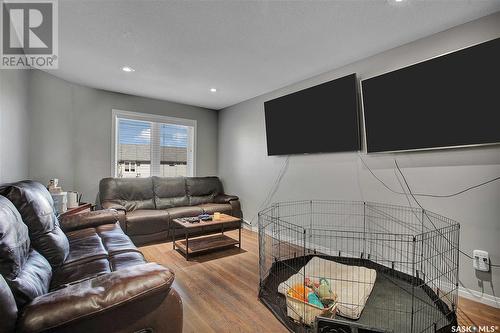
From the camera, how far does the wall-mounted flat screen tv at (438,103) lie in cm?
194

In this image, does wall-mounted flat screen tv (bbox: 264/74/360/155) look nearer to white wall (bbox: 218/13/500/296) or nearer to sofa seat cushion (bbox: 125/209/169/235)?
white wall (bbox: 218/13/500/296)

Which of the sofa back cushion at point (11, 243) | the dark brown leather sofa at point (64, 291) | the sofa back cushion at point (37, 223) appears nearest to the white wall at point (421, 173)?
the dark brown leather sofa at point (64, 291)

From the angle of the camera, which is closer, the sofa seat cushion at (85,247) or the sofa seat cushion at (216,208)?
the sofa seat cushion at (85,247)

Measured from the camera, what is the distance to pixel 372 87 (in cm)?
260

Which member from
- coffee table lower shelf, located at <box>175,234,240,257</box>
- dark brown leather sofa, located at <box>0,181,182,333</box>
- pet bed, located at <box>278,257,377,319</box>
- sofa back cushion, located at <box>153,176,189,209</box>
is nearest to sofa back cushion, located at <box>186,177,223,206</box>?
sofa back cushion, located at <box>153,176,189,209</box>

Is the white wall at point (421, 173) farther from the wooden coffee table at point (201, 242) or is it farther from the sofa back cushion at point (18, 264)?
the sofa back cushion at point (18, 264)

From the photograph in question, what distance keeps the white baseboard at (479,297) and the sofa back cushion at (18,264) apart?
322cm

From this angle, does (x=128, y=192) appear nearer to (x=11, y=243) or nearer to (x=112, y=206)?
(x=112, y=206)

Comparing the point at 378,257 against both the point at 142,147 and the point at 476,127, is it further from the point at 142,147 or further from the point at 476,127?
the point at 142,147

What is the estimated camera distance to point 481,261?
2.04 meters

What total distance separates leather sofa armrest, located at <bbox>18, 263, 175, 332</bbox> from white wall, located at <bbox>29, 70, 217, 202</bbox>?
3061 millimetres

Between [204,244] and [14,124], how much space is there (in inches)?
99.6

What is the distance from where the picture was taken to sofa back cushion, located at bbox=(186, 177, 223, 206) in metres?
4.70

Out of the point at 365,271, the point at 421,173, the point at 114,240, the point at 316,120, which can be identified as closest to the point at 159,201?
the point at 114,240
